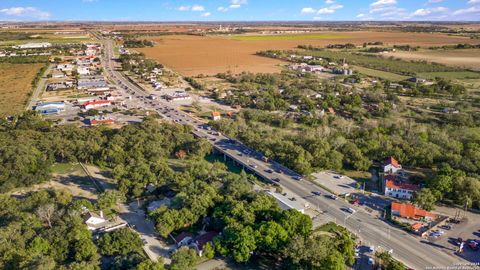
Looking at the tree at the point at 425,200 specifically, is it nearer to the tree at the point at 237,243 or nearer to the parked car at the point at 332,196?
the parked car at the point at 332,196

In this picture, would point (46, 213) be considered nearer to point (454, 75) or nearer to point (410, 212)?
point (410, 212)

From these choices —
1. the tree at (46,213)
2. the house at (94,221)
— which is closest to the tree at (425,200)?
the house at (94,221)

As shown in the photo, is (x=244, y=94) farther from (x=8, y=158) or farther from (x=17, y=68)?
(x=17, y=68)

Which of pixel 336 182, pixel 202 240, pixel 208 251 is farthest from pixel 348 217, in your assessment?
pixel 208 251

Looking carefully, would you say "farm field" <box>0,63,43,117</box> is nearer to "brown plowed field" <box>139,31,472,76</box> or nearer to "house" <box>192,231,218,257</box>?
"brown plowed field" <box>139,31,472,76</box>

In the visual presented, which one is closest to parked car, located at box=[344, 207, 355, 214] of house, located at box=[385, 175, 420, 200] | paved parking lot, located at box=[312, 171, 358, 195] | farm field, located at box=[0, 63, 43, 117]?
paved parking lot, located at box=[312, 171, 358, 195]

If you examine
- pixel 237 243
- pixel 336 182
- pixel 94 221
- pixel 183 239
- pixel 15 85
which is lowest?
pixel 183 239

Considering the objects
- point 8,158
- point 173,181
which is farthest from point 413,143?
point 8,158
